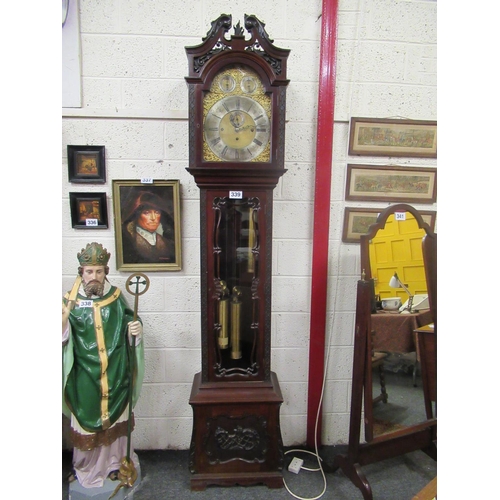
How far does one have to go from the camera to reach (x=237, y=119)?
148 cm

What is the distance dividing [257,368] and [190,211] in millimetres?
786

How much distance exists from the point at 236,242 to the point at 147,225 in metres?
0.46

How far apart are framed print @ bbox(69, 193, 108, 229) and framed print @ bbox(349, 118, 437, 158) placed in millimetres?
1211

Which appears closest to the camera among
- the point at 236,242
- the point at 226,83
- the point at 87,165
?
the point at 226,83

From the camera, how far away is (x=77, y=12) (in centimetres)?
166

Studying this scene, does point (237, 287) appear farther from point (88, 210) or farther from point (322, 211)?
point (88, 210)

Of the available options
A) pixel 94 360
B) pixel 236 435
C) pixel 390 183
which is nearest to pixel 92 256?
pixel 94 360

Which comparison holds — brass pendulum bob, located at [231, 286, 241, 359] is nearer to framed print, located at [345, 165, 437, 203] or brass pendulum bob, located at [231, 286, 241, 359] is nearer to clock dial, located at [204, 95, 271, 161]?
clock dial, located at [204, 95, 271, 161]

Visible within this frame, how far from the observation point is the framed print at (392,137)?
178 centimetres

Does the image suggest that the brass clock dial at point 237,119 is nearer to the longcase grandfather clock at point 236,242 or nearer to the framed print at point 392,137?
the longcase grandfather clock at point 236,242

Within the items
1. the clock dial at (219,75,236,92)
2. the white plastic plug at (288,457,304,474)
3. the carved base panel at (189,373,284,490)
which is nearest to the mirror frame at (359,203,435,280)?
the carved base panel at (189,373,284,490)

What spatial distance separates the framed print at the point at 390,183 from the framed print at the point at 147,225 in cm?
86

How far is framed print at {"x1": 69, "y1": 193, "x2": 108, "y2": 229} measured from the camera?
1.72 metres

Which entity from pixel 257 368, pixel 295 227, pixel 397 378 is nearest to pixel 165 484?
pixel 257 368
